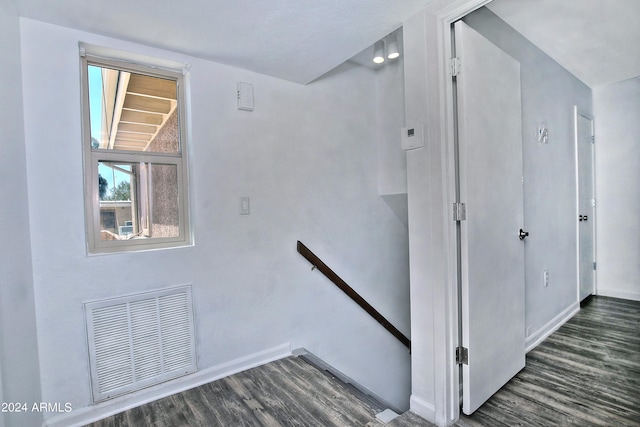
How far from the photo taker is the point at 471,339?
171 centimetres

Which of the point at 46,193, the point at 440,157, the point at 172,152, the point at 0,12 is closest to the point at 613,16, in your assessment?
the point at 440,157

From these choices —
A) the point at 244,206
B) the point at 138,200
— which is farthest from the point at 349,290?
the point at 138,200

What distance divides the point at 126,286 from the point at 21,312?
1.55 ft

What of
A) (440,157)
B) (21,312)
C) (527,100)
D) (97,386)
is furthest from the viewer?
(527,100)

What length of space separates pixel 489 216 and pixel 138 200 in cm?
216

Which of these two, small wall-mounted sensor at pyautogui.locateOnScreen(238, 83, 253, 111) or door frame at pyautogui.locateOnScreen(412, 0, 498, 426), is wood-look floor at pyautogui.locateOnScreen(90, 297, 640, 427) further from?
small wall-mounted sensor at pyautogui.locateOnScreen(238, 83, 253, 111)

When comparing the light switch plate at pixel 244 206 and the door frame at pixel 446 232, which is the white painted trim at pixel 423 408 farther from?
the light switch plate at pixel 244 206

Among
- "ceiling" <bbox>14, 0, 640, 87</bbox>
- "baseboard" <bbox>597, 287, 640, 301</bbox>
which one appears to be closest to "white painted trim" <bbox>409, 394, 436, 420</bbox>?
"ceiling" <bbox>14, 0, 640, 87</bbox>

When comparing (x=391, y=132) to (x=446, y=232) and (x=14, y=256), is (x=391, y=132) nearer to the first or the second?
(x=446, y=232)

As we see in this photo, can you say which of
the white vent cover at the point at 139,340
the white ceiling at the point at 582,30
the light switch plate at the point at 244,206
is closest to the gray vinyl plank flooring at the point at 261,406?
the white vent cover at the point at 139,340

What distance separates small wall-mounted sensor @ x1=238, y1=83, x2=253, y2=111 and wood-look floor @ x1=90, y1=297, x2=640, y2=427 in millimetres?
1870

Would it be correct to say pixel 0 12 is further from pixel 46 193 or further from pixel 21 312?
pixel 21 312

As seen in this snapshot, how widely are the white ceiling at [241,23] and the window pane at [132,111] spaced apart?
246mm

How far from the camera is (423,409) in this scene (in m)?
1.72
